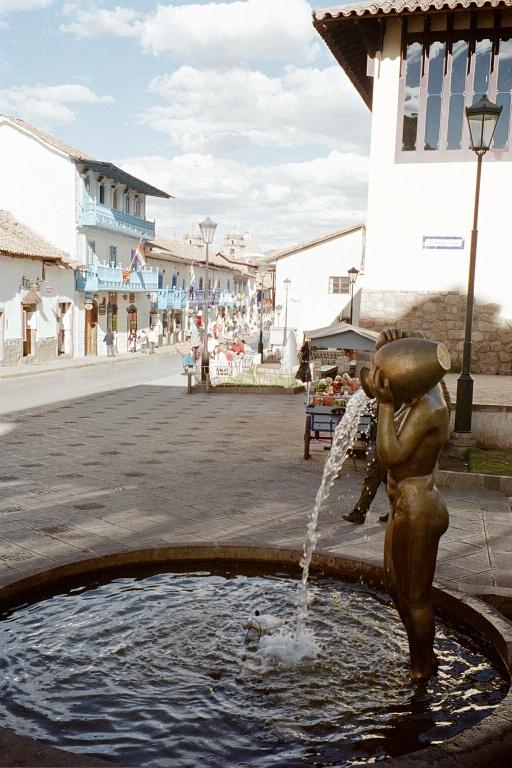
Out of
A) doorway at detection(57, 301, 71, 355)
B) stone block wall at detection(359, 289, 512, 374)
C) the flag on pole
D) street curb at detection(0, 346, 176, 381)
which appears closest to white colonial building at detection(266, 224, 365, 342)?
the flag on pole

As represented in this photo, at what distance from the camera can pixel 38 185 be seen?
3406cm

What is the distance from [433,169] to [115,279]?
85.8 ft

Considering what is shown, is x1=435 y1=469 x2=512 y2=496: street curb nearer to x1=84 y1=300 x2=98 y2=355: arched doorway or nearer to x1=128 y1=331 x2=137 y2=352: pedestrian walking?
x1=84 y1=300 x2=98 y2=355: arched doorway

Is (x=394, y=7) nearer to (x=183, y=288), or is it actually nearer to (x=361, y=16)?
(x=361, y=16)

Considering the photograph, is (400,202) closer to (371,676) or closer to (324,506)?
(324,506)

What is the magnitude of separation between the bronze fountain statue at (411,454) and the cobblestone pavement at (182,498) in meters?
1.67

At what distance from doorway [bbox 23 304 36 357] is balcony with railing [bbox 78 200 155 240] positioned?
7097mm

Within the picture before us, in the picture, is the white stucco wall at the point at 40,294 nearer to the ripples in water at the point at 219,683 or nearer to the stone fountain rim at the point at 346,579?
the stone fountain rim at the point at 346,579

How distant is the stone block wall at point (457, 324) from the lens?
49.0 feet

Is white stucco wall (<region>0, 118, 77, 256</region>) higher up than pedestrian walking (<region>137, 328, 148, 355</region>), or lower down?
higher up

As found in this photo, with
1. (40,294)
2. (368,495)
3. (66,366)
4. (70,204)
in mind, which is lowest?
(66,366)

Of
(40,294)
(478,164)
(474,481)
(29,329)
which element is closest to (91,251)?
(40,294)

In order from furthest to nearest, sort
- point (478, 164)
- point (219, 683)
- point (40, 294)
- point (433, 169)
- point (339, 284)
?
point (339, 284) < point (40, 294) < point (433, 169) < point (478, 164) < point (219, 683)

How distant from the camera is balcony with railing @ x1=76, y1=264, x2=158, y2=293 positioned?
34.1m
